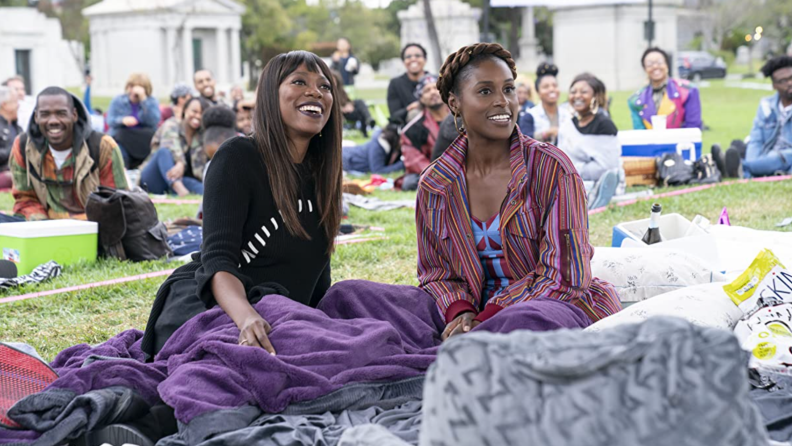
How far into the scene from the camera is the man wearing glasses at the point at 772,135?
9656mm

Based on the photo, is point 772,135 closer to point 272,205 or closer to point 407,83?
point 407,83

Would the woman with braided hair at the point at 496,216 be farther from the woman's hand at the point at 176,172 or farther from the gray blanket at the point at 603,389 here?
the woman's hand at the point at 176,172

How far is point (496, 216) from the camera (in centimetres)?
405

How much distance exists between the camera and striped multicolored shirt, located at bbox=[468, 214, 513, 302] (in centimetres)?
406

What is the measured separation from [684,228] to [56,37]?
3577 centimetres

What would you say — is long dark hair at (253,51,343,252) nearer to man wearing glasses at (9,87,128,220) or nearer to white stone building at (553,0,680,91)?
man wearing glasses at (9,87,128,220)

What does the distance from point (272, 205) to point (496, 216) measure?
965 millimetres

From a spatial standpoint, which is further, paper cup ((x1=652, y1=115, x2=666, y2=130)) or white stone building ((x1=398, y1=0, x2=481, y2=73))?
white stone building ((x1=398, y1=0, x2=481, y2=73))

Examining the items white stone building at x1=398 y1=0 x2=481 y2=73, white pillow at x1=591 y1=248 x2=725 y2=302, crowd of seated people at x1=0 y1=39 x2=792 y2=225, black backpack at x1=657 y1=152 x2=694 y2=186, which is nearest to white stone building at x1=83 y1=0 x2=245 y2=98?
white stone building at x1=398 y1=0 x2=481 y2=73

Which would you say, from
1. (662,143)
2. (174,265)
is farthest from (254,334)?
(662,143)

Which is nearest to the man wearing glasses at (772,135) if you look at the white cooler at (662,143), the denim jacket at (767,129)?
the denim jacket at (767,129)

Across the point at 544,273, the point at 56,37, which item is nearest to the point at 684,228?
the point at 544,273

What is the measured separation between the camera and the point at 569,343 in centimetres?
187

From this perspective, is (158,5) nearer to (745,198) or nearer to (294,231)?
(745,198)
